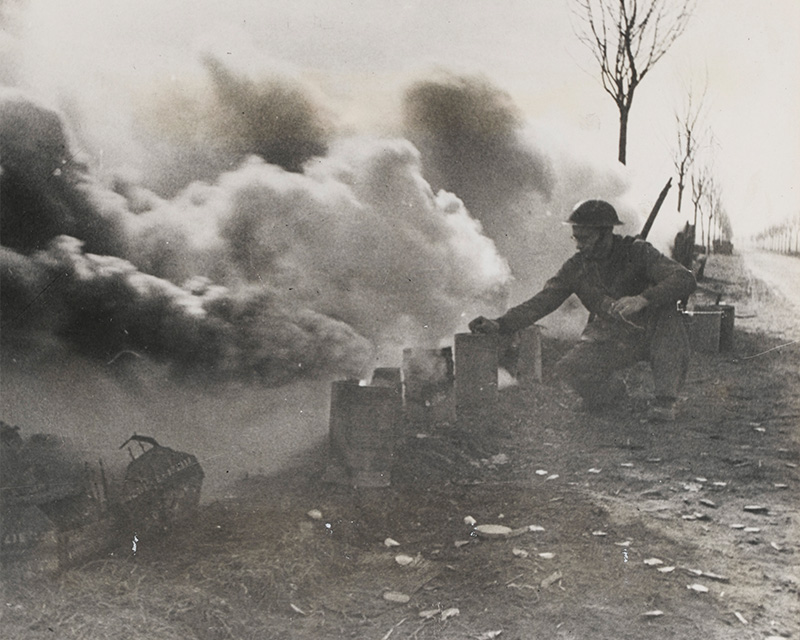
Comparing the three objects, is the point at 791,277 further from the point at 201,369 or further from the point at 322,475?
the point at 201,369

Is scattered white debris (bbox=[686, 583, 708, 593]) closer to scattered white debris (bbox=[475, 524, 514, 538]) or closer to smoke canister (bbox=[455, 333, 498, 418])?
scattered white debris (bbox=[475, 524, 514, 538])

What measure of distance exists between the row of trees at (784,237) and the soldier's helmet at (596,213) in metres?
0.73

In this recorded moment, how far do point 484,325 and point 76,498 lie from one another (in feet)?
7.63

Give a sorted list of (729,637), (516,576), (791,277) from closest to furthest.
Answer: (729,637) → (516,576) → (791,277)

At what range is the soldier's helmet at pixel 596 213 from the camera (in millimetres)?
3773

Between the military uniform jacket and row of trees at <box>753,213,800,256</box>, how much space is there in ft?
1.33

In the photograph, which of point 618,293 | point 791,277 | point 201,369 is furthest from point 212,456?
point 791,277

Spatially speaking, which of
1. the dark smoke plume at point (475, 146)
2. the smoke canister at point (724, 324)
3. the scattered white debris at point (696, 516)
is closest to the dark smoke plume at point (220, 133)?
the dark smoke plume at point (475, 146)

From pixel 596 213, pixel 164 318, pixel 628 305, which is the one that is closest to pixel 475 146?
pixel 596 213

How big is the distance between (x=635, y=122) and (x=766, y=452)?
1800mm

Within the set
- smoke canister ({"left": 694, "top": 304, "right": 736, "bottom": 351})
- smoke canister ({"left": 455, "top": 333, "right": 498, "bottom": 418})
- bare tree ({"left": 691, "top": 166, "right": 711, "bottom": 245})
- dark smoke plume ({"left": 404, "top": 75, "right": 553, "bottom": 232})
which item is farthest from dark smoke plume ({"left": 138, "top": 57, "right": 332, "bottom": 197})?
smoke canister ({"left": 694, "top": 304, "right": 736, "bottom": 351})

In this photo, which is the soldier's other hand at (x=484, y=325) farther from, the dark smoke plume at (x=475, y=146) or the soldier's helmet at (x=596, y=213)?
the soldier's helmet at (x=596, y=213)

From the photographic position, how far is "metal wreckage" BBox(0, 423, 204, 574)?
3.65 metres

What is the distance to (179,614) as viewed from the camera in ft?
11.4
